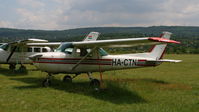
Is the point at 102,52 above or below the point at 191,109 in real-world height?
above

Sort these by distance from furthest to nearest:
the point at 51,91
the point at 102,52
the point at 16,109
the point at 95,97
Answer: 1. the point at 102,52
2. the point at 51,91
3. the point at 95,97
4. the point at 16,109

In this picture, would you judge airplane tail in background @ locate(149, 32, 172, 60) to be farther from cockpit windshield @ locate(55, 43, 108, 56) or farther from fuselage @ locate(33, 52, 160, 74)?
cockpit windshield @ locate(55, 43, 108, 56)

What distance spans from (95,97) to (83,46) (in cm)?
257

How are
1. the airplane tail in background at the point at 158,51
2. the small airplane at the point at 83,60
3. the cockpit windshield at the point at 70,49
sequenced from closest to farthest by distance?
→ 1. the small airplane at the point at 83,60
2. the cockpit windshield at the point at 70,49
3. the airplane tail in background at the point at 158,51

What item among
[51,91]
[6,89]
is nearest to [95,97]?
[51,91]

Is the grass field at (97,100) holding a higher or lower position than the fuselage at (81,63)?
lower

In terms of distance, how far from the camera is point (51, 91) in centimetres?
905

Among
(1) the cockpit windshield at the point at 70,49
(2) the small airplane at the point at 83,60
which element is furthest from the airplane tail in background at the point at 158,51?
(1) the cockpit windshield at the point at 70,49

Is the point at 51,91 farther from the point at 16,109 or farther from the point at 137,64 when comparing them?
the point at 137,64

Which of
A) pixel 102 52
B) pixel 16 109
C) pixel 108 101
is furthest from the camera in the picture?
pixel 102 52

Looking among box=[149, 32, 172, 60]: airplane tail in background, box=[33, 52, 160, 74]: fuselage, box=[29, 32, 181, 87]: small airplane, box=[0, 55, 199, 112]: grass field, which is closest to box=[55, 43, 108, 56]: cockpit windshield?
box=[29, 32, 181, 87]: small airplane

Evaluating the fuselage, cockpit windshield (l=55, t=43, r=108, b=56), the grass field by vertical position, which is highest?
cockpit windshield (l=55, t=43, r=108, b=56)

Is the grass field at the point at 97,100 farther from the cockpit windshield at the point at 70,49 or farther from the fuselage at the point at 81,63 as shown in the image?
the cockpit windshield at the point at 70,49

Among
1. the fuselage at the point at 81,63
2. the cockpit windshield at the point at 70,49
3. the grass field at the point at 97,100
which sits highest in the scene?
the cockpit windshield at the point at 70,49
